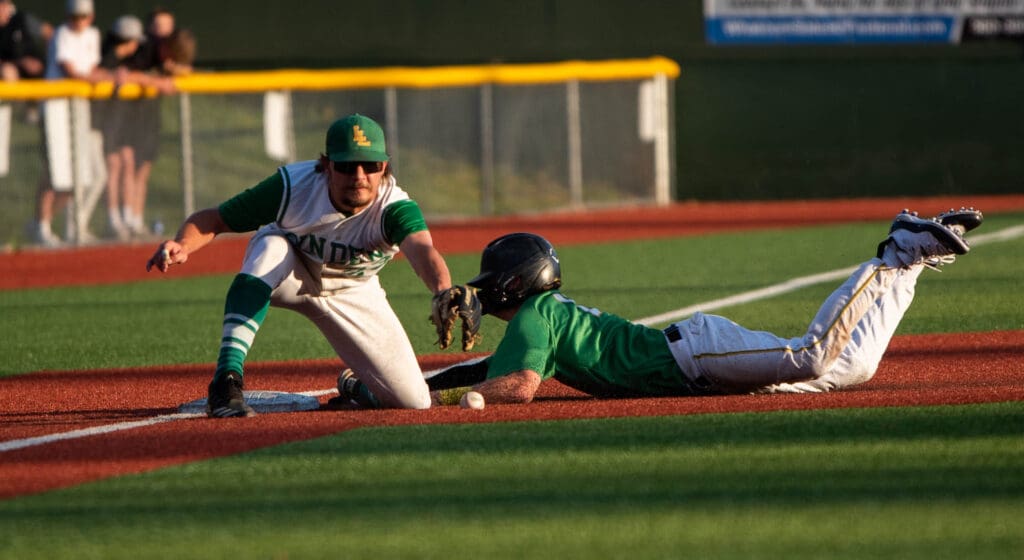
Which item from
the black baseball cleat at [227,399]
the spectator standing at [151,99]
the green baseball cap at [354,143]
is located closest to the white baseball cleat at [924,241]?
the green baseball cap at [354,143]

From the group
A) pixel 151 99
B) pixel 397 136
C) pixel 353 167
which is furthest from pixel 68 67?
pixel 353 167

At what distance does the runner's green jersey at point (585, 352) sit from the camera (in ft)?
21.6

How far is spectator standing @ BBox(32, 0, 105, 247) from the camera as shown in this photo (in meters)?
15.3

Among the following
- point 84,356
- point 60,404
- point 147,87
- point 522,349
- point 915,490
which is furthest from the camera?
point 147,87

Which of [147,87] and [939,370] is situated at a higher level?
[147,87]

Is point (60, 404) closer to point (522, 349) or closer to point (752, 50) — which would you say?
point (522, 349)

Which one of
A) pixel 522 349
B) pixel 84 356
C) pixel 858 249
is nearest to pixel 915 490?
pixel 522 349

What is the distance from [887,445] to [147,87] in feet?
37.6

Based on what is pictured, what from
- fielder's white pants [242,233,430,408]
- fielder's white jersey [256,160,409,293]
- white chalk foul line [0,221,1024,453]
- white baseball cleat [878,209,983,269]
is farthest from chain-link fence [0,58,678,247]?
white baseball cleat [878,209,983,269]

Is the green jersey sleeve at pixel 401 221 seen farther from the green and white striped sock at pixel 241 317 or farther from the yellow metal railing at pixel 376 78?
the yellow metal railing at pixel 376 78

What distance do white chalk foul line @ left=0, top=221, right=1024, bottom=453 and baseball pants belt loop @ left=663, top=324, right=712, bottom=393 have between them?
120 centimetres

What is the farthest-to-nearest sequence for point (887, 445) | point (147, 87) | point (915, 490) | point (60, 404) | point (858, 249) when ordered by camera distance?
1. point (147, 87)
2. point (858, 249)
3. point (60, 404)
4. point (887, 445)
5. point (915, 490)

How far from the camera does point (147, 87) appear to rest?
15609 millimetres

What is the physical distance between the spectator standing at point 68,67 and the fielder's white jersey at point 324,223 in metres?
9.02
